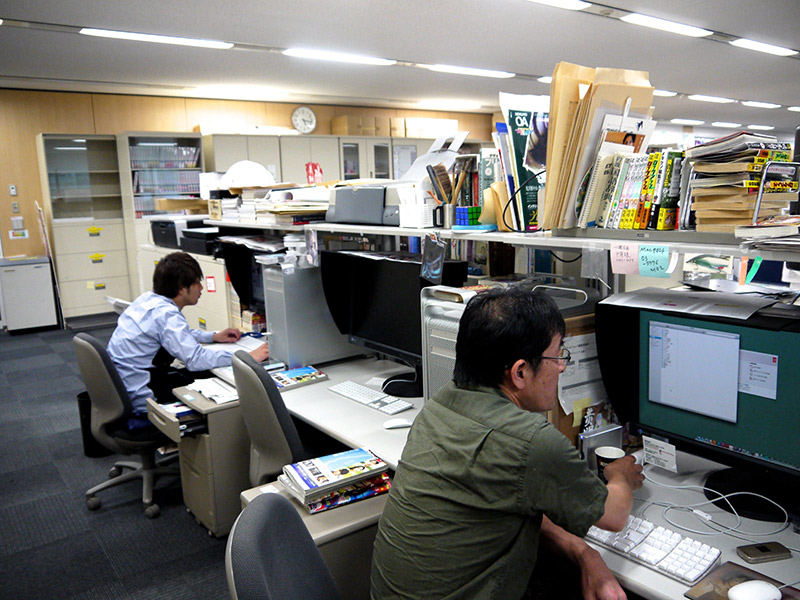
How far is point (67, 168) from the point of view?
7238mm

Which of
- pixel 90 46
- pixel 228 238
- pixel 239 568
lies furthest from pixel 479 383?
pixel 90 46

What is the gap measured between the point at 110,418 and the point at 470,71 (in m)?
5.42

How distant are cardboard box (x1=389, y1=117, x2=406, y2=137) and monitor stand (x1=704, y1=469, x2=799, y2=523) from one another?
26.9ft

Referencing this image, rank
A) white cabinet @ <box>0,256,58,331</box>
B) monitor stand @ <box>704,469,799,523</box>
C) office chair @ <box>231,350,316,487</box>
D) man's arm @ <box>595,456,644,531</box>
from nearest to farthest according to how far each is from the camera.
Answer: man's arm @ <box>595,456,644,531</box> < monitor stand @ <box>704,469,799,523</box> < office chair @ <box>231,350,316,487</box> < white cabinet @ <box>0,256,58,331</box>

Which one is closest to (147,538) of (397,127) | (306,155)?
(306,155)

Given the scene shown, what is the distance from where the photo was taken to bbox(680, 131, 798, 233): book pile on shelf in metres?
1.23

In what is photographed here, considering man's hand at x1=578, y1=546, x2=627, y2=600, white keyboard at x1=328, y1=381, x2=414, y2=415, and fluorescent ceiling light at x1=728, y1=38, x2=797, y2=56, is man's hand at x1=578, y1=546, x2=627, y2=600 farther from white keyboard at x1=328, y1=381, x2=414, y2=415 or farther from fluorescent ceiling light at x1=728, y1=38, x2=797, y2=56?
fluorescent ceiling light at x1=728, y1=38, x2=797, y2=56

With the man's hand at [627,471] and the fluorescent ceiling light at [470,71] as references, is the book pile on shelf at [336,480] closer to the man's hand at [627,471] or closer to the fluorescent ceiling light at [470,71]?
the man's hand at [627,471]

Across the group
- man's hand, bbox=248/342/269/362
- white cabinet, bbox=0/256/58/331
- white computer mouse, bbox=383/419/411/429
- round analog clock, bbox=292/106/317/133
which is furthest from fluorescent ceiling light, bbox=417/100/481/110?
white computer mouse, bbox=383/419/411/429

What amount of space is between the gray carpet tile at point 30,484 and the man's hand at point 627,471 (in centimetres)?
284

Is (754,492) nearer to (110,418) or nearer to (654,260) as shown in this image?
(654,260)

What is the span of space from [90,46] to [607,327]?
5.19 meters

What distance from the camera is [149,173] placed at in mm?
7328

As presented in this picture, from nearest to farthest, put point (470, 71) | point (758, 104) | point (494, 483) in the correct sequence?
point (494, 483), point (470, 71), point (758, 104)
